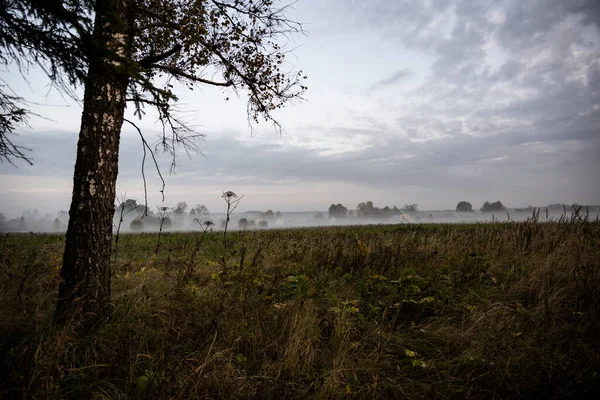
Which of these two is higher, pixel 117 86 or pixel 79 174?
pixel 117 86

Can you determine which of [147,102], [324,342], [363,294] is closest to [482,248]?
[363,294]

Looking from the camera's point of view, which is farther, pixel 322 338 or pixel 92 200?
pixel 322 338

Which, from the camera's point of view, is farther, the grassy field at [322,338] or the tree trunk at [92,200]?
the tree trunk at [92,200]

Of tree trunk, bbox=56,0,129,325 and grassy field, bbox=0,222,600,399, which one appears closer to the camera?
grassy field, bbox=0,222,600,399

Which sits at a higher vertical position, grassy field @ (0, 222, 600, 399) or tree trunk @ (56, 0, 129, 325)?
tree trunk @ (56, 0, 129, 325)

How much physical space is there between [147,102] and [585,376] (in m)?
5.05

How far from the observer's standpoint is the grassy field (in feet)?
8.03

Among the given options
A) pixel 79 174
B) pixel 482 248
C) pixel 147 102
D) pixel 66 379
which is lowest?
pixel 66 379

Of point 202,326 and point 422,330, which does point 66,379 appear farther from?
point 422,330

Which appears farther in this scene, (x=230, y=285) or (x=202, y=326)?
(x=230, y=285)

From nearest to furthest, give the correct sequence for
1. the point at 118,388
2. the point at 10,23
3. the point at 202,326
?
the point at 10,23, the point at 118,388, the point at 202,326

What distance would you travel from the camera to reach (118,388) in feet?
8.17

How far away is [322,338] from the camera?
3.46 meters

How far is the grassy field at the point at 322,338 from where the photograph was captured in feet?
8.03
